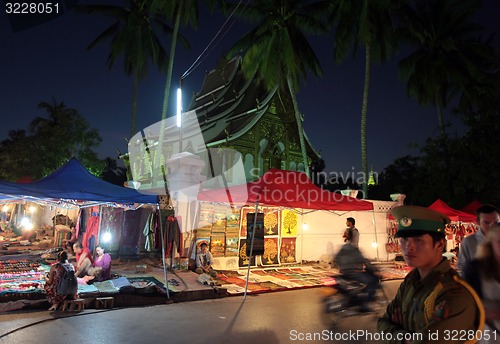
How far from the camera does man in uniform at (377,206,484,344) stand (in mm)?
1797

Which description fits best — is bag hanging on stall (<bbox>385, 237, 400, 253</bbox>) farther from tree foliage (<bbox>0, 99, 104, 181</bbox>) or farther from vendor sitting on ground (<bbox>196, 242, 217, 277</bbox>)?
tree foliage (<bbox>0, 99, 104, 181</bbox>)

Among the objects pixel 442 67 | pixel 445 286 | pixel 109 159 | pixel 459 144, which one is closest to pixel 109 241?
pixel 445 286

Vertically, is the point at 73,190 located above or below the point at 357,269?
above

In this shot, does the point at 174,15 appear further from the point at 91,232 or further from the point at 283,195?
the point at 283,195

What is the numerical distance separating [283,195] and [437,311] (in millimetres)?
7060

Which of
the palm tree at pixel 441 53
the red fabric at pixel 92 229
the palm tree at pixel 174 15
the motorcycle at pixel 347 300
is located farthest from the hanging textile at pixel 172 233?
the palm tree at pixel 441 53

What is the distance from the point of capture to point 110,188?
28.2 feet

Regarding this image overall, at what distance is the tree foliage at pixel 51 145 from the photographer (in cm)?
2150

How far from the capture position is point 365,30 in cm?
1764

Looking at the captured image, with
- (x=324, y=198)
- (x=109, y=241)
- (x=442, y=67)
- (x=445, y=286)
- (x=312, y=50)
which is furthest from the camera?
(x=442, y=67)

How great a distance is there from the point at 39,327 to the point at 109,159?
47.5 metres

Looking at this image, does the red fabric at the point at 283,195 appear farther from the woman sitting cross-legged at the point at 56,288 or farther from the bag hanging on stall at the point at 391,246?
the bag hanging on stall at the point at 391,246

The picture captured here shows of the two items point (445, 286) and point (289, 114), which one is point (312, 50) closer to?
point (289, 114)

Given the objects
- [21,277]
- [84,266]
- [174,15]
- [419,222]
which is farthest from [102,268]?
[174,15]
